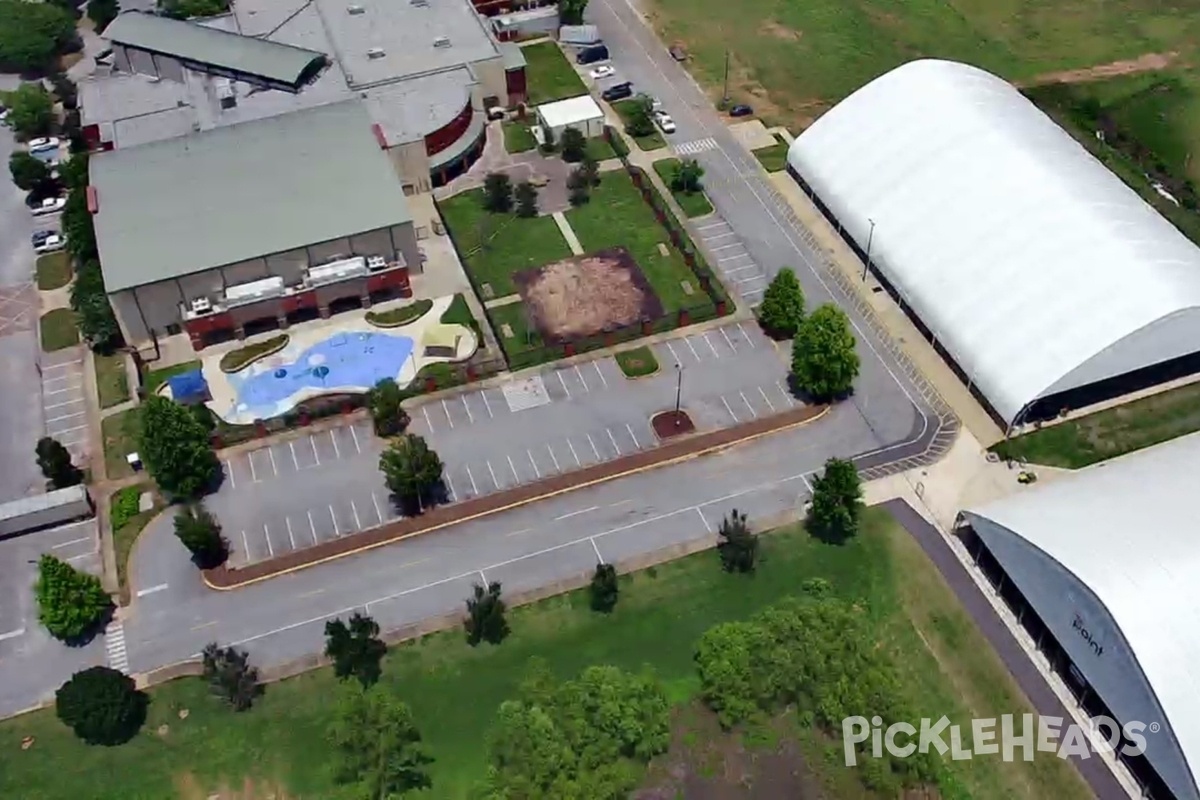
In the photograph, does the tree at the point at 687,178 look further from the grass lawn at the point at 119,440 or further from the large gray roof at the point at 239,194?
the grass lawn at the point at 119,440

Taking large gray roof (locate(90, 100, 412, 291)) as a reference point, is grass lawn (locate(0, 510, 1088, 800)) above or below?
below

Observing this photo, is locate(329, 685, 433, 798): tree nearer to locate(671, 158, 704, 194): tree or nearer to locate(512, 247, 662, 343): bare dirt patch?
locate(512, 247, 662, 343): bare dirt patch

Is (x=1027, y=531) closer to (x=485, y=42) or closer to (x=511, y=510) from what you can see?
(x=511, y=510)

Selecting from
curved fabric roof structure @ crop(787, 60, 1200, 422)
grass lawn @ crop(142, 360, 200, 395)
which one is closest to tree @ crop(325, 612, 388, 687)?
grass lawn @ crop(142, 360, 200, 395)

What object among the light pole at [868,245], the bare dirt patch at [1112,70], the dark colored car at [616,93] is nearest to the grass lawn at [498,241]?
the dark colored car at [616,93]

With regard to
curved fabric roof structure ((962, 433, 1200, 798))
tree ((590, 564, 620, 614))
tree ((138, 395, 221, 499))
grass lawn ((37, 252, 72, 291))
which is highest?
grass lawn ((37, 252, 72, 291))

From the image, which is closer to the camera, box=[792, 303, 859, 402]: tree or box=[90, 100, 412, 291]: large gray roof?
box=[792, 303, 859, 402]: tree

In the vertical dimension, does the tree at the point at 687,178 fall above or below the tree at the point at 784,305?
above
